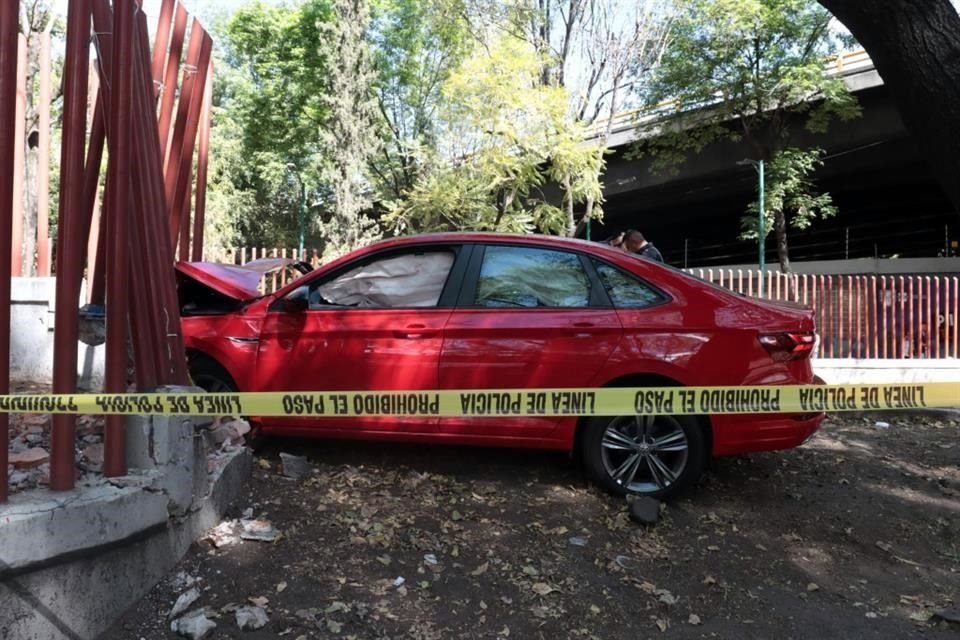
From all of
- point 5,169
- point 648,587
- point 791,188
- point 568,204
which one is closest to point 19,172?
point 5,169

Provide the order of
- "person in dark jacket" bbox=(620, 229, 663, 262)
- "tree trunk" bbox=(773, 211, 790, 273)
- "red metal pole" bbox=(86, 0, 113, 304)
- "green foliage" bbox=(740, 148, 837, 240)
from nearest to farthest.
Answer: "red metal pole" bbox=(86, 0, 113, 304), "person in dark jacket" bbox=(620, 229, 663, 262), "green foliage" bbox=(740, 148, 837, 240), "tree trunk" bbox=(773, 211, 790, 273)

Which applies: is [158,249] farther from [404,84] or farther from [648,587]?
[404,84]

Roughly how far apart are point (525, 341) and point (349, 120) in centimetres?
1675

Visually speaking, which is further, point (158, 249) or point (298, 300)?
point (298, 300)

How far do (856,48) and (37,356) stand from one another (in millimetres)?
18865

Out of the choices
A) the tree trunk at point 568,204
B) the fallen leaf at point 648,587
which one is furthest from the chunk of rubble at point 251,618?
the tree trunk at point 568,204

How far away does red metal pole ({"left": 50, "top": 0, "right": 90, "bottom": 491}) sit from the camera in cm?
271

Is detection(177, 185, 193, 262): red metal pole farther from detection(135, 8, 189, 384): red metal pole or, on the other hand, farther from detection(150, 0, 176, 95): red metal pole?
detection(135, 8, 189, 384): red metal pole

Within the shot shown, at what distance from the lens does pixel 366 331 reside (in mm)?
4293

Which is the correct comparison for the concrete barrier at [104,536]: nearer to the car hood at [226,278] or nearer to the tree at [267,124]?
the car hood at [226,278]

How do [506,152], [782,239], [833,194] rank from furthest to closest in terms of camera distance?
[833,194]
[782,239]
[506,152]

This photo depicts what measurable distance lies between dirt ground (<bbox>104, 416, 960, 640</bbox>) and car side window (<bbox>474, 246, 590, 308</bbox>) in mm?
1145

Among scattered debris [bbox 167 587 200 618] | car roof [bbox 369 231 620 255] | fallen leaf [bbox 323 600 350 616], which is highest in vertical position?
car roof [bbox 369 231 620 255]

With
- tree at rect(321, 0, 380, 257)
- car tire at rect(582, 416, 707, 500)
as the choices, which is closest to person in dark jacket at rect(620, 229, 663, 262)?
car tire at rect(582, 416, 707, 500)
